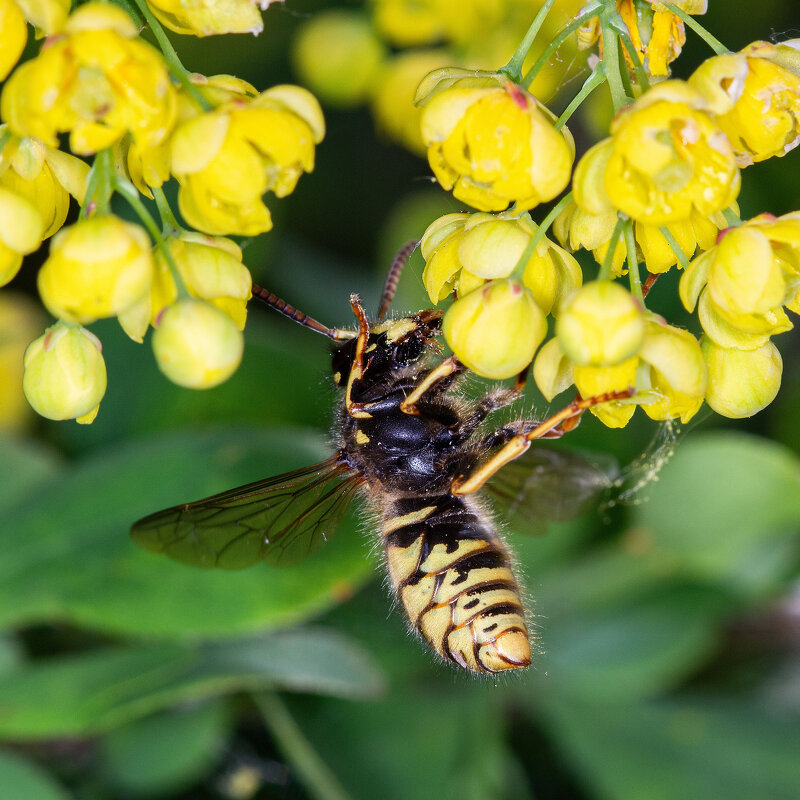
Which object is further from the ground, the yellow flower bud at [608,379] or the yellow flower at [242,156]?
the yellow flower at [242,156]

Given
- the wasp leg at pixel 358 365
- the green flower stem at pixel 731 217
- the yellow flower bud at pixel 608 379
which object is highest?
the green flower stem at pixel 731 217

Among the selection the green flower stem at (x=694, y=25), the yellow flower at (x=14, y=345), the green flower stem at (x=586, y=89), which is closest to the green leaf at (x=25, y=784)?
the yellow flower at (x=14, y=345)

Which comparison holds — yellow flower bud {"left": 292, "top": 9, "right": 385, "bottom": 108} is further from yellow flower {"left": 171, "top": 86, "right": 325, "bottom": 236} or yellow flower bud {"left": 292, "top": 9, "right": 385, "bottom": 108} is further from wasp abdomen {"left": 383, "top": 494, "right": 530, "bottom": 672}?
yellow flower {"left": 171, "top": 86, "right": 325, "bottom": 236}

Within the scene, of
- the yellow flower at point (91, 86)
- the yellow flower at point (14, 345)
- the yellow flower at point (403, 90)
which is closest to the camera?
the yellow flower at point (91, 86)

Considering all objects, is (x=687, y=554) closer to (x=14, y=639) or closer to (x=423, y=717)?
(x=423, y=717)

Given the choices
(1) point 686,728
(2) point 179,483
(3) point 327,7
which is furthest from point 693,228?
(3) point 327,7

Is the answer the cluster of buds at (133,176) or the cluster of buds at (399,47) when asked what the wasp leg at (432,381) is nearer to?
the cluster of buds at (133,176)

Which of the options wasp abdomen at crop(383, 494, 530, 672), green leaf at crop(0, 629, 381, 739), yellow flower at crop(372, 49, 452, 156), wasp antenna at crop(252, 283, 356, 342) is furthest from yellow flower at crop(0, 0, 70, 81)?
yellow flower at crop(372, 49, 452, 156)
